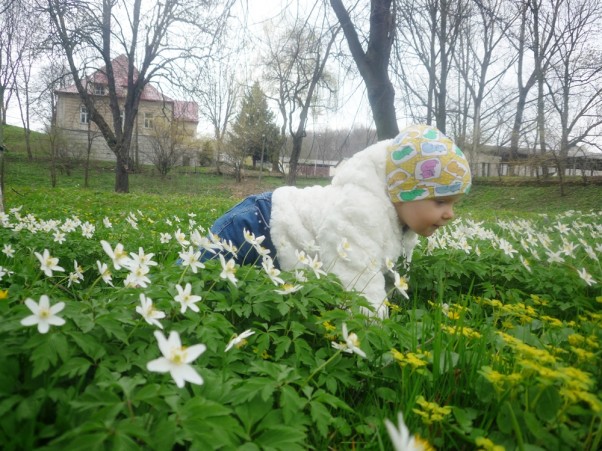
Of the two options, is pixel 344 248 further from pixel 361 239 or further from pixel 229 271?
pixel 229 271

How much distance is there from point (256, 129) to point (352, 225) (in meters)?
33.7

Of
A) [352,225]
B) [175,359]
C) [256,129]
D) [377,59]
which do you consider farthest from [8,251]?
[256,129]

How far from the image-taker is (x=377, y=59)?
594 cm

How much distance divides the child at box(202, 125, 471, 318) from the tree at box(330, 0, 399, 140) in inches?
133

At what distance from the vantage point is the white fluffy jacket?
7.64 ft

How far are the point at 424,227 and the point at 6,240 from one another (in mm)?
3317

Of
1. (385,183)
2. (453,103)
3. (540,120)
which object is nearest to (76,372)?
(385,183)

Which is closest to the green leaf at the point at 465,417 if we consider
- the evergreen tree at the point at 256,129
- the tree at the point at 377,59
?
the tree at the point at 377,59

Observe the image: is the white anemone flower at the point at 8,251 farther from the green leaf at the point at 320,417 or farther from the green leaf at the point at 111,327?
the green leaf at the point at 320,417

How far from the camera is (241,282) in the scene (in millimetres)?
1649

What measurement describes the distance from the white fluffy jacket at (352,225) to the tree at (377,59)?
3360 mm

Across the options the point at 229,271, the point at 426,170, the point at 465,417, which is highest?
the point at 426,170

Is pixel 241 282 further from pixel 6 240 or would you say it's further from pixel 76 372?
pixel 6 240

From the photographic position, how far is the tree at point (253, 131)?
30.3 meters
